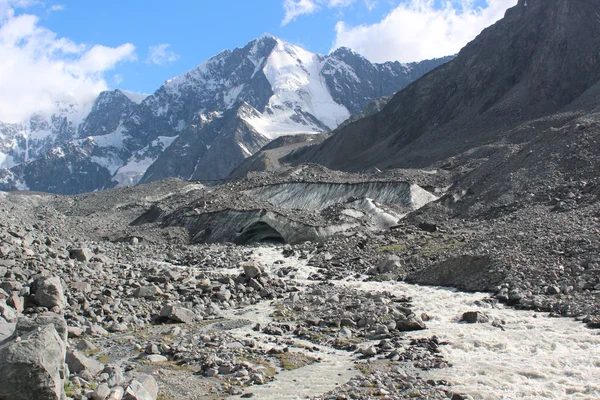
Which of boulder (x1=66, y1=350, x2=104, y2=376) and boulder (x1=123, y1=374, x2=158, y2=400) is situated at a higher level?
boulder (x1=66, y1=350, x2=104, y2=376)

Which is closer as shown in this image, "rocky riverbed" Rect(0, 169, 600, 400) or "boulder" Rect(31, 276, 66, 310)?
"rocky riverbed" Rect(0, 169, 600, 400)

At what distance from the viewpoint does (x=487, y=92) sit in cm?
13850

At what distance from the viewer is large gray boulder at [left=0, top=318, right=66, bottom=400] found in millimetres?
11500

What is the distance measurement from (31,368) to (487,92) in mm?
136728

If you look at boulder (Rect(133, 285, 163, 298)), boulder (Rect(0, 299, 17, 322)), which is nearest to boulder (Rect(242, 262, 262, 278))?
boulder (Rect(133, 285, 163, 298))

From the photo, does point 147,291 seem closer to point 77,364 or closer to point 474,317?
point 77,364

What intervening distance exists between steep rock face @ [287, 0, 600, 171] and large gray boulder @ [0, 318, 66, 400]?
95.1 meters

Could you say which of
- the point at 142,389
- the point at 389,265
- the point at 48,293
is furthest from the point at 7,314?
the point at 389,265

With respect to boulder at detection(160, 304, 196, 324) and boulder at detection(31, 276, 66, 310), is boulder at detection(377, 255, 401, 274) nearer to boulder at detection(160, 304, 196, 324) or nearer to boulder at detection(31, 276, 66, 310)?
boulder at detection(160, 304, 196, 324)

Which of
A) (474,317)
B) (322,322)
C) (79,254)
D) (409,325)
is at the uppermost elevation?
(474,317)

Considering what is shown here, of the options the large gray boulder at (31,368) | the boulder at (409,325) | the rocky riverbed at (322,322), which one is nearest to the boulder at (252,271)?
the rocky riverbed at (322,322)

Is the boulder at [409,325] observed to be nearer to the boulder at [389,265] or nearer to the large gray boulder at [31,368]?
the large gray boulder at [31,368]

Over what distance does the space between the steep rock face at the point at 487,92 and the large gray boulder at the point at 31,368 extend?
95.1 metres

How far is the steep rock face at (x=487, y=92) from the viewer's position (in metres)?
120
